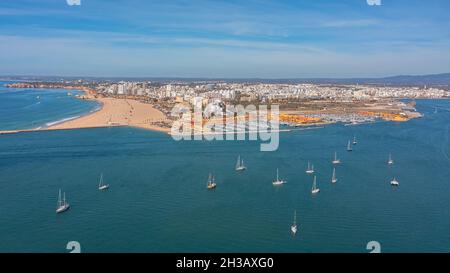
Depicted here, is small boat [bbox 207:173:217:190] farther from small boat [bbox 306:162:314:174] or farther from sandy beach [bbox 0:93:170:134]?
sandy beach [bbox 0:93:170:134]

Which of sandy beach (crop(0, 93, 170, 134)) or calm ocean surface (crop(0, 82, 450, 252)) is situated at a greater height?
sandy beach (crop(0, 93, 170, 134))

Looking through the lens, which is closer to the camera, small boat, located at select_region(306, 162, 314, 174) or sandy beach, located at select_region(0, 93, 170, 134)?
small boat, located at select_region(306, 162, 314, 174)

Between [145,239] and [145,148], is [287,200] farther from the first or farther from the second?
[145,148]

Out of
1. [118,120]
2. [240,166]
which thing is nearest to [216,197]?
[240,166]

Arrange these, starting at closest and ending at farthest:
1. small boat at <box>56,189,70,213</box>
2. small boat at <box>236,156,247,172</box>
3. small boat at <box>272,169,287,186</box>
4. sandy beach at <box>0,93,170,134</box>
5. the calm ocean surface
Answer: the calm ocean surface < small boat at <box>56,189,70,213</box> < small boat at <box>272,169,287,186</box> < small boat at <box>236,156,247,172</box> < sandy beach at <box>0,93,170,134</box>

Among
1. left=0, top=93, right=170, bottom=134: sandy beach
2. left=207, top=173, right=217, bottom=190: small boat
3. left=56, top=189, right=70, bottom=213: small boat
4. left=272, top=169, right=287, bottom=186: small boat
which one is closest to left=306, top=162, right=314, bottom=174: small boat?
left=272, top=169, right=287, bottom=186: small boat

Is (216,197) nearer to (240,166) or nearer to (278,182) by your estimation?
(278,182)

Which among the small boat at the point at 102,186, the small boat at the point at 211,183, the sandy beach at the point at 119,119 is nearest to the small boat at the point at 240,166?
the small boat at the point at 211,183

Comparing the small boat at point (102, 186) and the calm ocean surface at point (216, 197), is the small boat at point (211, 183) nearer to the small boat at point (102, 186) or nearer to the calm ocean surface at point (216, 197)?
the calm ocean surface at point (216, 197)
